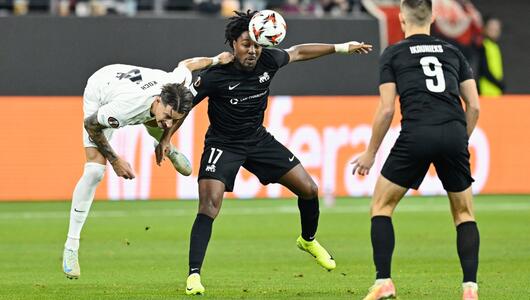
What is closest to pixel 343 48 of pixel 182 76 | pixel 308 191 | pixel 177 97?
pixel 308 191

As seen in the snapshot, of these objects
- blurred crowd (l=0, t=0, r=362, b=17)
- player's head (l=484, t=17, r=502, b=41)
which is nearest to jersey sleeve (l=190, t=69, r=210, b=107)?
blurred crowd (l=0, t=0, r=362, b=17)

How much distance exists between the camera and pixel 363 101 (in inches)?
885

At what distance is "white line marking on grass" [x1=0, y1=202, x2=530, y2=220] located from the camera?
65.1ft

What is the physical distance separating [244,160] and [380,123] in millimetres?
2846

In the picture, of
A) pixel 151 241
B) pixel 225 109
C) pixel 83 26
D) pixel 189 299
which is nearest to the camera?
pixel 189 299

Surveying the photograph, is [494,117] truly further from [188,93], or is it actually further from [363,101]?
[188,93]

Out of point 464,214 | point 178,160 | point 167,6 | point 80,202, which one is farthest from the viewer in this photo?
point 167,6

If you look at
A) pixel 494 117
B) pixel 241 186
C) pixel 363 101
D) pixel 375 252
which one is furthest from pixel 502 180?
pixel 375 252

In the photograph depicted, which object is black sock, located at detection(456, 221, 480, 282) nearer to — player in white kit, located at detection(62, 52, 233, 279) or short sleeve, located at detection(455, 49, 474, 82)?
short sleeve, located at detection(455, 49, 474, 82)

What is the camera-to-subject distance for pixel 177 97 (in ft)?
34.3

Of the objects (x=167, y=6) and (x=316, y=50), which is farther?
(x=167, y=6)

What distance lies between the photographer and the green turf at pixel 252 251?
11344mm

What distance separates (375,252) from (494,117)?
13853 mm

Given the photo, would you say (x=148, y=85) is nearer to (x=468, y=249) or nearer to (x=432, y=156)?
(x=432, y=156)
